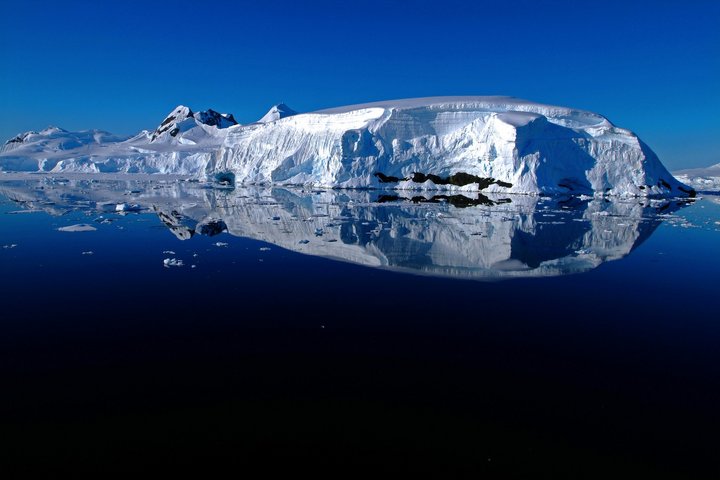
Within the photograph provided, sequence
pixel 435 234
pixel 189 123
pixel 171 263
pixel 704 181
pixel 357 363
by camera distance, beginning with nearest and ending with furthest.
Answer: pixel 357 363 < pixel 171 263 < pixel 435 234 < pixel 704 181 < pixel 189 123

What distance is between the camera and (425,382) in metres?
3.63

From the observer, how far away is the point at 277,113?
8188cm

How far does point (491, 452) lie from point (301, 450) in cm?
127

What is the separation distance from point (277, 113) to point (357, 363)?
8372 centimetres

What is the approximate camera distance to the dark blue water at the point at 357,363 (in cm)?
281

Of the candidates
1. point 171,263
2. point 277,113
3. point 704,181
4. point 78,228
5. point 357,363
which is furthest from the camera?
point 277,113

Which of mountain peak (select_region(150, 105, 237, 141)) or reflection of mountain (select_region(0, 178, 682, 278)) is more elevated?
mountain peak (select_region(150, 105, 237, 141))

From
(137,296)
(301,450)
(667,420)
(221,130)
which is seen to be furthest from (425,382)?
(221,130)

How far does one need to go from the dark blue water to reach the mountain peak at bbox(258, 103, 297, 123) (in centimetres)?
7702

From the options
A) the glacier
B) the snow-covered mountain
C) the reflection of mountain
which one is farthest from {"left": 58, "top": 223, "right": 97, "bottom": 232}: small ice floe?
the snow-covered mountain

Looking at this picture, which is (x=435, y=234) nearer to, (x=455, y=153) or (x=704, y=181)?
(x=455, y=153)

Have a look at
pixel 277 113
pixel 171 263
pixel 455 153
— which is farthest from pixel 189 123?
pixel 171 263

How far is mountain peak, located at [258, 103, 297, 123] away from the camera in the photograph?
81137mm

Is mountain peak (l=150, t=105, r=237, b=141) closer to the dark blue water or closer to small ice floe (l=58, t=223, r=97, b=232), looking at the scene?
small ice floe (l=58, t=223, r=97, b=232)
